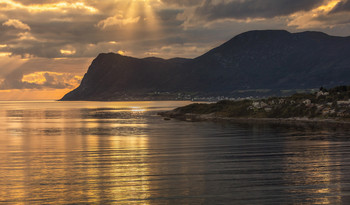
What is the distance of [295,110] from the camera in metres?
100

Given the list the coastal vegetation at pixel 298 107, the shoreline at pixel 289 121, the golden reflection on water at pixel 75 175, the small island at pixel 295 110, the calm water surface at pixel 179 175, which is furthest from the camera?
the coastal vegetation at pixel 298 107

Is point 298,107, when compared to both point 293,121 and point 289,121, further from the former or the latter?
point 289,121

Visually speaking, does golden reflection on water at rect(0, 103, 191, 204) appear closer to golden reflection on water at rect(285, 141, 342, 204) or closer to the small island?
golden reflection on water at rect(285, 141, 342, 204)

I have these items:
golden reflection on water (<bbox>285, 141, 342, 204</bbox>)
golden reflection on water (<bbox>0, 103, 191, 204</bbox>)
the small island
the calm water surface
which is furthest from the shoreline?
golden reflection on water (<bbox>0, 103, 191, 204</bbox>)

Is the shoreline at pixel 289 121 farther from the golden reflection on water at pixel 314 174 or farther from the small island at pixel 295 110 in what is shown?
the golden reflection on water at pixel 314 174

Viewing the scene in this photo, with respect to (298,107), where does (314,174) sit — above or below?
below

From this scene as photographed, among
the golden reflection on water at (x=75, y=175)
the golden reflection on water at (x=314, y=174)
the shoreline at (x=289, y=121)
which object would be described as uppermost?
the golden reflection on water at (x=75, y=175)

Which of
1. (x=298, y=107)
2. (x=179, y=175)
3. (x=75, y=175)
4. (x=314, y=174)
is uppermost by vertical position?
(x=298, y=107)

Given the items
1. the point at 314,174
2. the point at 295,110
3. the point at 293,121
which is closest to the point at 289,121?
the point at 293,121

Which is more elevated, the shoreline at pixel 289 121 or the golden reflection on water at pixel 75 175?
the golden reflection on water at pixel 75 175

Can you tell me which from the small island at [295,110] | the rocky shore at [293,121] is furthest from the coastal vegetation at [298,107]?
the rocky shore at [293,121]

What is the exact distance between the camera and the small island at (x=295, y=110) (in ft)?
294

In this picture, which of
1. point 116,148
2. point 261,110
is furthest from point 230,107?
point 116,148

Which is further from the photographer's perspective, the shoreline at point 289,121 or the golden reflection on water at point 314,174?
the shoreline at point 289,121
